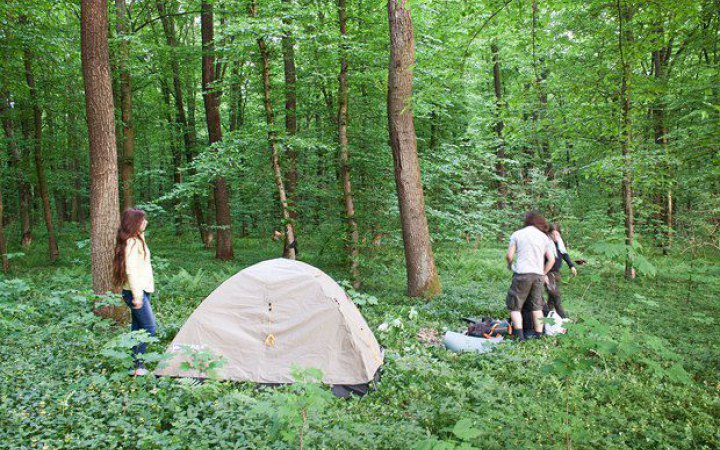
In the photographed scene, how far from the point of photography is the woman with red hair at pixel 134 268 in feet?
16.3

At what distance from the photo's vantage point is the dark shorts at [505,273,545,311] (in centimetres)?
632

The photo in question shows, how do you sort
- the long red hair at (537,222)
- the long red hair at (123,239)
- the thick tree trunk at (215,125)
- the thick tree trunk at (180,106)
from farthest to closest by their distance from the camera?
the thick tree trunk at (180,106)
the thick tree trunk at (215,125)
the long red hair at (537,222)
the long red hair at (123,239)

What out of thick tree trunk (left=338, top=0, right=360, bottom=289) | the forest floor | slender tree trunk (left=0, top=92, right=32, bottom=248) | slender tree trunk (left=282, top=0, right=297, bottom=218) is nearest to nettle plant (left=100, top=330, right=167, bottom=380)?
the forest floor

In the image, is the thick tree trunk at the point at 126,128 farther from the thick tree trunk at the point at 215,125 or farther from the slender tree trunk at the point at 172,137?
the slender tree trunk at the point at 172,137

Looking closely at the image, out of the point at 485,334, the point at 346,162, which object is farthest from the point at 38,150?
the point at 485,334

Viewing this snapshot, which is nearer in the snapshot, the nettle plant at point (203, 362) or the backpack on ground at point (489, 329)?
the nettle plant at point (203, 362)

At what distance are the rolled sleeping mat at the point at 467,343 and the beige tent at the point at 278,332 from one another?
1.33 metres

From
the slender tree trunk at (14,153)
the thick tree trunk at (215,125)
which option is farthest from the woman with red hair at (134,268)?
the slender tree trunk at (14,153)

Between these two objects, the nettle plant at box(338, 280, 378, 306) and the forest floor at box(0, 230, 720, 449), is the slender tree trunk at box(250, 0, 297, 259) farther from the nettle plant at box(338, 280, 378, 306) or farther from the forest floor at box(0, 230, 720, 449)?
the forest floor at box(0, 230, 720, 449)

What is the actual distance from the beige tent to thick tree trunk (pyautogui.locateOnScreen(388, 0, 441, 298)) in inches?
132

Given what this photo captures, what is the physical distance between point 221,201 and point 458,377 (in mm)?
10886

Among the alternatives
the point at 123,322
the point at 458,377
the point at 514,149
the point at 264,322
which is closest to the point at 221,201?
the point at 123,322

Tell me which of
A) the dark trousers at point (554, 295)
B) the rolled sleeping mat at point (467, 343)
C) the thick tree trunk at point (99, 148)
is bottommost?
the rolled sleeping mat at point (467, 343)

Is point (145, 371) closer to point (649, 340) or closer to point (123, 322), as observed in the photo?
point (123, 322)
